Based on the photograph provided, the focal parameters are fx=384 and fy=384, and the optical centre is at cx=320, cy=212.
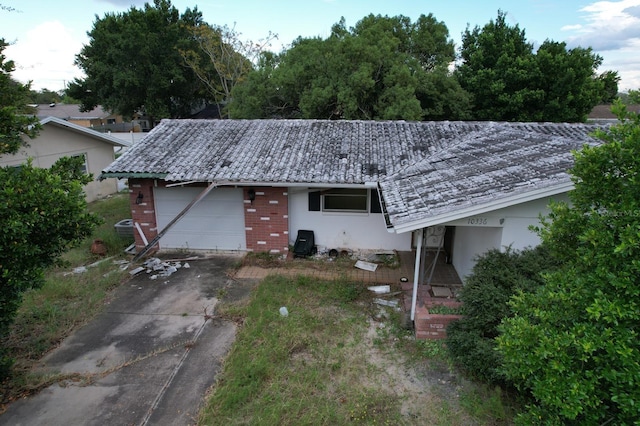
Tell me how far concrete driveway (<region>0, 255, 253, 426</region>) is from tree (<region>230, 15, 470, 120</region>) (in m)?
10.3

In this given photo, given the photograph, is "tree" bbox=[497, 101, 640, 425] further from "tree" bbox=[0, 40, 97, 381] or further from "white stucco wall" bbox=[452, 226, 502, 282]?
"tree" bbox=[0, 40, 97, 381]

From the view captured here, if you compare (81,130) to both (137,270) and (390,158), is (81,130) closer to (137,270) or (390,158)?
(137,270)

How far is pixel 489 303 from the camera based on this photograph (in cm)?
574

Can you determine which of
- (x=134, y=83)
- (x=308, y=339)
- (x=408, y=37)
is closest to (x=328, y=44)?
(x=408, y=37)

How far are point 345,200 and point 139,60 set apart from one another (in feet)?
83.3

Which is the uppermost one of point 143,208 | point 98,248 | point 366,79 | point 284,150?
point 366,79

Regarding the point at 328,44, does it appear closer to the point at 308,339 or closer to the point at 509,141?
the point at 509,141

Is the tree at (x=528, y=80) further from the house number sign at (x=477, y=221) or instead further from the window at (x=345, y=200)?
the house number sign at (x=477, y=221)

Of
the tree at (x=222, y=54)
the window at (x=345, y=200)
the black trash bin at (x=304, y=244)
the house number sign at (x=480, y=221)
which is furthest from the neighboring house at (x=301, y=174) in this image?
the tree at (x=222, y=54)

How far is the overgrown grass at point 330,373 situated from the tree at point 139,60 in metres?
26.8

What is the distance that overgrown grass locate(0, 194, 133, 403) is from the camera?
606 centimetres

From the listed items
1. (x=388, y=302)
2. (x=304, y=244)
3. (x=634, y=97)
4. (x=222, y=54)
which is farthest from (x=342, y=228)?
(x=222, y=54)

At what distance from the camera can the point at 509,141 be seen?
9477mm

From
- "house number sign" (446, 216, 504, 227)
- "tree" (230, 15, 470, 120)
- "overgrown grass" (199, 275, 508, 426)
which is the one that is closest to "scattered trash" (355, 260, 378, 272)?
"overgrown grass" (199, 275, 508, 426)
